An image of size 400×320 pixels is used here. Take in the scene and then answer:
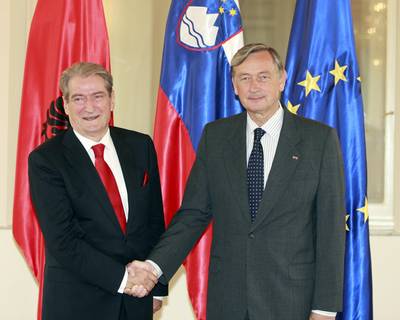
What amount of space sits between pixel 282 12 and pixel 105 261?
2.62 meters

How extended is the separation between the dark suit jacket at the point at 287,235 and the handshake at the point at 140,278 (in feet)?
0.90

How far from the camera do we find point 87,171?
220 cm

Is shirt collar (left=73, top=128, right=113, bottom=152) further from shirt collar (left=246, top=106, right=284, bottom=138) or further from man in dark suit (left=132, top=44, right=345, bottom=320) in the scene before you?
shirt collar (left=246, top=106, right=284, bottom=138)

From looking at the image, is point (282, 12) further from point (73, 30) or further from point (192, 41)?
point (73, 30)

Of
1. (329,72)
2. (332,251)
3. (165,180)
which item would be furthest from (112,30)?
(332,251)

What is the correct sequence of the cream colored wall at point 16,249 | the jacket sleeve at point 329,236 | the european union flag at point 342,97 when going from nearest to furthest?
1. the jacket sleeve at point 329,236
2. the european union flag at point 342,97
3. the cream colored wall at point 16,249

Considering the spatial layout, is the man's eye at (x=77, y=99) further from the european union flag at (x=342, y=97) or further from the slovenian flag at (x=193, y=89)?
the european union flag at (x=342, y=97)

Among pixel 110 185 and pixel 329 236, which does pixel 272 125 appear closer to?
pixel 329 236

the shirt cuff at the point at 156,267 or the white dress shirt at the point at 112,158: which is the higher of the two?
the white dress shirt at the point at 112,158

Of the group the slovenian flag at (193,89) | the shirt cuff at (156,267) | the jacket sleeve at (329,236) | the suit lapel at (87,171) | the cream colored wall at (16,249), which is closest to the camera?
the jacket sleeve at (329,236)

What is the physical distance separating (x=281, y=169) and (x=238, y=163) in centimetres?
17

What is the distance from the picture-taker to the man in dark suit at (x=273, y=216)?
2.08 m

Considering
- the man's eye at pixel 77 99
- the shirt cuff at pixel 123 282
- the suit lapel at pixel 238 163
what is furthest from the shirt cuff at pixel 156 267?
the man's eye at pixel 77 99

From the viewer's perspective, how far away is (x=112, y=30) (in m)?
4.10
